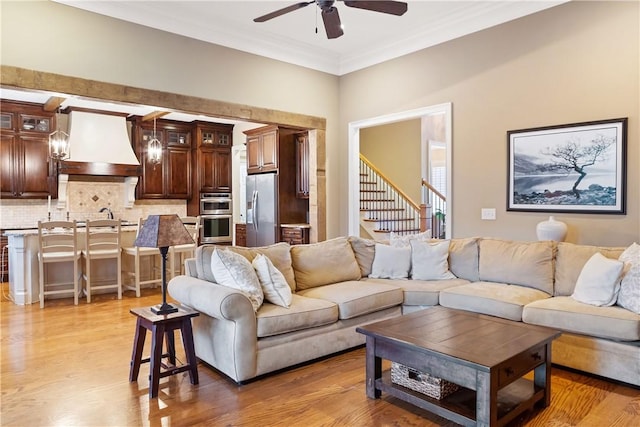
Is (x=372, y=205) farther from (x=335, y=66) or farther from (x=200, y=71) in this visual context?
(x=200, y=71)

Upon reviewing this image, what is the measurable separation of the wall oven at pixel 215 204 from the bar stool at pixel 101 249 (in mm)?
3094

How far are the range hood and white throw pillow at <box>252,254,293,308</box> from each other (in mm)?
5556

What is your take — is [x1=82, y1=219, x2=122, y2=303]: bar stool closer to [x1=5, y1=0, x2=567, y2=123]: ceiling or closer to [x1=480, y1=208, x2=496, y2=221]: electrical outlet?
[x1=5, y1=0, x2=567, y2=123]: ceiling

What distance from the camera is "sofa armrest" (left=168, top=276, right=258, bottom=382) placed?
2932 mm

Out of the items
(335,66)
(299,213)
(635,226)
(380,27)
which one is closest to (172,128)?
(299,213)

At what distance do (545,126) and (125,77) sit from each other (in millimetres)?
4244

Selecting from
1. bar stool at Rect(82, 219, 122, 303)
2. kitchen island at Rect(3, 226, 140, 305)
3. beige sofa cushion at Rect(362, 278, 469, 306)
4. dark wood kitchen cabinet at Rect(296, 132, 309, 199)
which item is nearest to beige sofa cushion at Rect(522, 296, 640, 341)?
beige sofa cushion at Rect(362, 278, 469, 306)

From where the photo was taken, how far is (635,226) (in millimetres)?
3783

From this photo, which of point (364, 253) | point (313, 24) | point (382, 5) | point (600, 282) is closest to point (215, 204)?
point (313, 24)

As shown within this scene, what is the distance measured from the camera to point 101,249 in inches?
235

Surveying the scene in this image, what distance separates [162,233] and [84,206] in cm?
600

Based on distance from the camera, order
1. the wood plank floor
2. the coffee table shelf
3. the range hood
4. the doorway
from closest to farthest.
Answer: the coffee table shelf → the wood plank floor → the doorway → the range hood

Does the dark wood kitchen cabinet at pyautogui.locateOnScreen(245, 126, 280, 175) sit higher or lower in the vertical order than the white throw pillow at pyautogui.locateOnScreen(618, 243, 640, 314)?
higher

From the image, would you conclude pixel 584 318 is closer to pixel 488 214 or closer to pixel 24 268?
pixel 488 214
